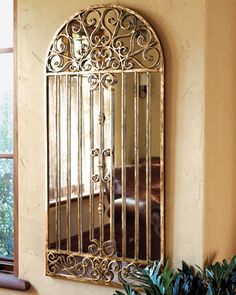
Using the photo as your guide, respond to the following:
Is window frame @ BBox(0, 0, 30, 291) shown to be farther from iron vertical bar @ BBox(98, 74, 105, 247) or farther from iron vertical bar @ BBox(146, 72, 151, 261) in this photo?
iron vertical bar @ BBox(146, 72, 151, 261)

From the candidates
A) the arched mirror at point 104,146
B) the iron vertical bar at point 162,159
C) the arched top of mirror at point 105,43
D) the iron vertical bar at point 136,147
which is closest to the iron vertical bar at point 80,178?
the arched mirror at point 104,146

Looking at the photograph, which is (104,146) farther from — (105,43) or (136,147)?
(105,43)

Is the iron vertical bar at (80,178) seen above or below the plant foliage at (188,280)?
above

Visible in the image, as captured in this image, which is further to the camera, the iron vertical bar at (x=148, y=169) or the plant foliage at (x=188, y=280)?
the iron vertical bar at (x=148, y=169)

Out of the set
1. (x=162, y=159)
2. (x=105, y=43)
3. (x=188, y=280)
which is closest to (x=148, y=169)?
(x=162, y=159)

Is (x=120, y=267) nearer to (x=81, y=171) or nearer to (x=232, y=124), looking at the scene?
(x=81, y=171)

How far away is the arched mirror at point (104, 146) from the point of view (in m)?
2.20

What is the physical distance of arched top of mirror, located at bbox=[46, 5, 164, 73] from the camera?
7.19 ft

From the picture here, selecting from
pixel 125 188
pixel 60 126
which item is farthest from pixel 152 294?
pixel 60 126

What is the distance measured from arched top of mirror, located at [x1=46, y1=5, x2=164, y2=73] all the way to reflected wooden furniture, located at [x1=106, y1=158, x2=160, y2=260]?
1.45 ft

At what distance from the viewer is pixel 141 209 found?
2.23 metres

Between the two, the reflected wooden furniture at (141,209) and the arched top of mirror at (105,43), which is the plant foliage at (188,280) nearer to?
the reflected wooden furniture at (141,209)

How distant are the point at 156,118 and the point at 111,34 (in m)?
0.42

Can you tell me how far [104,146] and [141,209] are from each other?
326mm
